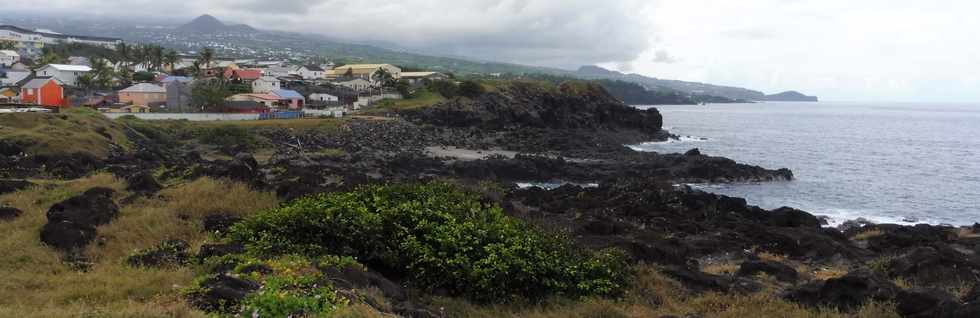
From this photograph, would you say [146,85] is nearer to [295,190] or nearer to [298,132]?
[298,132]

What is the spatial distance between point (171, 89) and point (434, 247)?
71190mm

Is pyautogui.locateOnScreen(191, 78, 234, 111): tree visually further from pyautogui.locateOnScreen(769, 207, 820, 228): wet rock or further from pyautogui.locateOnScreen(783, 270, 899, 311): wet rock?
pyautogui.locateOnScreen(783, 270, 899, 311): wet rock

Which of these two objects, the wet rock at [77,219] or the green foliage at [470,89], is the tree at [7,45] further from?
the wet rock at [77,219]

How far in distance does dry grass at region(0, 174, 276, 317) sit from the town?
39669 millimetres

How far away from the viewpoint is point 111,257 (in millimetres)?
13344

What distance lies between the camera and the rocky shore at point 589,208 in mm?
13508

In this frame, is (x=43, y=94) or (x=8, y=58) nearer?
(x=43, y=94)

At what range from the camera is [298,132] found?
59188mm

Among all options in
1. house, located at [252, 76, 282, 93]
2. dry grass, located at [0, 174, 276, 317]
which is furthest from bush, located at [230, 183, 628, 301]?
house, located at [252, 76, 282, 93]

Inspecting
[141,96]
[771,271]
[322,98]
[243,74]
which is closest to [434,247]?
[771,271]

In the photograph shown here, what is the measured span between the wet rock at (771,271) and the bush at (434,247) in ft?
14.8

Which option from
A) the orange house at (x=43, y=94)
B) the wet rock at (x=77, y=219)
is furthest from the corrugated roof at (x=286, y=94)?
the wet rock at (x=77, y=219)

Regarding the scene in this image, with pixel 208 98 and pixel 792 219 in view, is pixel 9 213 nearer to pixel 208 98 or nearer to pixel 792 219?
pixel 792 219

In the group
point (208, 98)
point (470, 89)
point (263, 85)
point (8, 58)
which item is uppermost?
point (470, 89)
